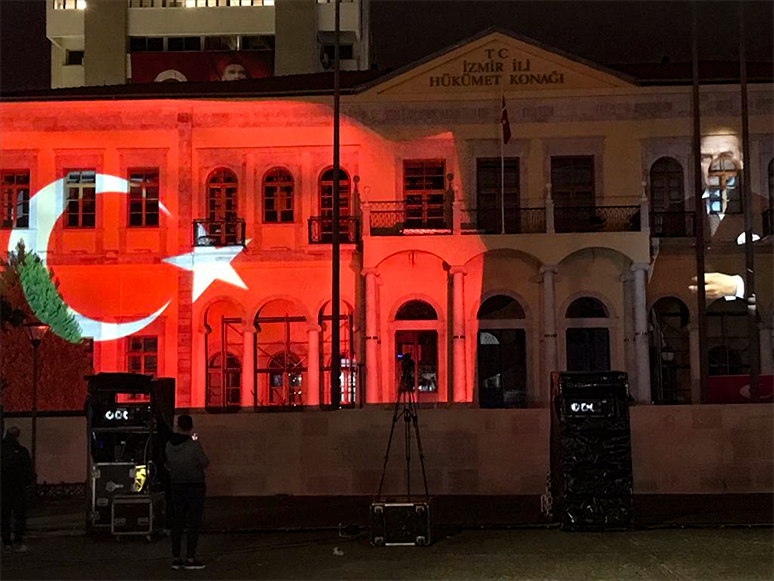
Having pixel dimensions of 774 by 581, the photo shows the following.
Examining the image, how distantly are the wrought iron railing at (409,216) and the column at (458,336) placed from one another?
1.50 m

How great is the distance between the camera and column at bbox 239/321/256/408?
3469cm

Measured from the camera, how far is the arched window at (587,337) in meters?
34.0

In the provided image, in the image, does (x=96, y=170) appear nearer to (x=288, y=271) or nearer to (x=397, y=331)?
(x=288, y=271)

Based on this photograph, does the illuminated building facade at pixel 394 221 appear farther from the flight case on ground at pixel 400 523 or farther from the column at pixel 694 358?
the flight case on ground at pixel 400 523

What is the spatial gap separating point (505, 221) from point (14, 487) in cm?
2137

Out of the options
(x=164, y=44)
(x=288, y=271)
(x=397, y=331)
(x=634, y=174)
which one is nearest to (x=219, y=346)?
(x=288, y=271)

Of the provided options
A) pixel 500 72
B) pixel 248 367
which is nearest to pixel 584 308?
pixel 500 72

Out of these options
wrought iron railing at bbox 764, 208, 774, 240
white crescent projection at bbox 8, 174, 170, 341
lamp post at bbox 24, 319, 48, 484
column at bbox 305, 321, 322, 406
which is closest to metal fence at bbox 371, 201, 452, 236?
column at bbox 305, 321, 322, 406

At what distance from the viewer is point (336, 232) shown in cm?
3019

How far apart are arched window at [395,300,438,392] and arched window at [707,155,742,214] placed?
29.3 ft

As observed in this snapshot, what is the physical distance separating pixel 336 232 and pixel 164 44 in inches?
1244

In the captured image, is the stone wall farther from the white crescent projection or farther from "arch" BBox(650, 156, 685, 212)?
the white crescent projection

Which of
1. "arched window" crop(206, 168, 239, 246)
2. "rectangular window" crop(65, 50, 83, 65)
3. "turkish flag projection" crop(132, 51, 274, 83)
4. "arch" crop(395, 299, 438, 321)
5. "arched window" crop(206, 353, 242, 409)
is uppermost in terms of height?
"rectangular window" crop(65, 50, 83, 65)

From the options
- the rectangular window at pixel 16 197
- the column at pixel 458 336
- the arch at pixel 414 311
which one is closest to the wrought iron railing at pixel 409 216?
the column at pixel 458 336
